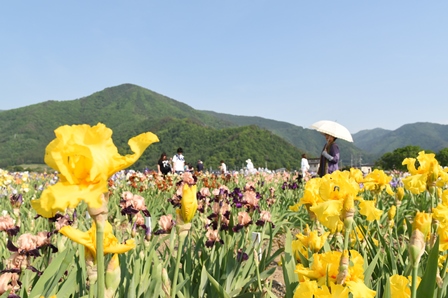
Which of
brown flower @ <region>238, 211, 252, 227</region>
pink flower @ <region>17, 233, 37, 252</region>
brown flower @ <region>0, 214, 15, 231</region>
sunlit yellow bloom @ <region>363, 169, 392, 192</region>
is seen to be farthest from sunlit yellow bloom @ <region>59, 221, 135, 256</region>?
sunlit yellow bloom @ <region>363, 169, 392, 192</region>

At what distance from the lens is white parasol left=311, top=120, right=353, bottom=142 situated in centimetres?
567

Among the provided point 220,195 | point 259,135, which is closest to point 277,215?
point 220,195

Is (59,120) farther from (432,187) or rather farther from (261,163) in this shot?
(432,187)

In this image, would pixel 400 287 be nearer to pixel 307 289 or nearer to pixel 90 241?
pixel 307 289

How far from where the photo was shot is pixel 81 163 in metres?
0.87

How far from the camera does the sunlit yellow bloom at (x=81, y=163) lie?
0.81 meters

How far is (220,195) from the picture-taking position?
2.88 metres

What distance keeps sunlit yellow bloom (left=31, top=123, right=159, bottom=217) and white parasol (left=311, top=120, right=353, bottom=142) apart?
508 centimetres

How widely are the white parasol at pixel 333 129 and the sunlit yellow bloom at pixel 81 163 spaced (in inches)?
200

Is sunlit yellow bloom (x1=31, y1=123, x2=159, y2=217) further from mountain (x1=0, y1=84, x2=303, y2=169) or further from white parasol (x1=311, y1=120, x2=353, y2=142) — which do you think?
mountain (x1=0, y1=84, x2=303, y2=169)

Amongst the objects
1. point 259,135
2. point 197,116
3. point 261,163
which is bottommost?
point 261,163

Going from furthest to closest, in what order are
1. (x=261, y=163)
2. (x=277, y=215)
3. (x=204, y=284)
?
(x=261, y=163) → (x=277, y=215) → (x=204, y=284)

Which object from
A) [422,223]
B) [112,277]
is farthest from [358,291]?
[112,277]

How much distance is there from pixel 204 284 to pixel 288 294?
2.13ft
